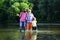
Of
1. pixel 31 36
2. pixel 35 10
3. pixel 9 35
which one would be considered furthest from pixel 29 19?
pixel 35 10

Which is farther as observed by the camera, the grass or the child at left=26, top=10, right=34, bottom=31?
the child at left=26, top=10, right=34, bottom=31

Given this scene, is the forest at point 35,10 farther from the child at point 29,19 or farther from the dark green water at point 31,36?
the child at point 29,19

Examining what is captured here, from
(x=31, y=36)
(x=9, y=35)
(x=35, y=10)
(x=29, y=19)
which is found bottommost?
Result: (x=35, y=10)

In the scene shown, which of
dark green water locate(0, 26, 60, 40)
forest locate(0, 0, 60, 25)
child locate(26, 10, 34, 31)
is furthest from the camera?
forest locate(0, 0, 60, 25)

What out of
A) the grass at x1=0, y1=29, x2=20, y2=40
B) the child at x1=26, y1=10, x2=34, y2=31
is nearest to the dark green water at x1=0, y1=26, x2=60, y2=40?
the grass at x1=0, y1=29, x2=20, y2=40

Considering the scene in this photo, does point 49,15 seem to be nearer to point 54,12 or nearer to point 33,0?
point 54,12

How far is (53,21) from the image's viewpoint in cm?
5388

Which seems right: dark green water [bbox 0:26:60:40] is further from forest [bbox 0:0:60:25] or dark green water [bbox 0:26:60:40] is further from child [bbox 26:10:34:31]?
forest [bbox 0:0:60:25]

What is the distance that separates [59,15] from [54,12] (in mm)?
1181

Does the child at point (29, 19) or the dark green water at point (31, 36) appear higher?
the child at point (29, 19)

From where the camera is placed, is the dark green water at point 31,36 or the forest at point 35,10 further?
the forest at point 35,10

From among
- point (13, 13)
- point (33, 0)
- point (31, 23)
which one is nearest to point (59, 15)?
point (13, 13)

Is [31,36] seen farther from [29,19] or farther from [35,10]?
→ [35,10]

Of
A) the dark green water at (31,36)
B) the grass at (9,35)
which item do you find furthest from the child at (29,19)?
the grass at (9,35)
